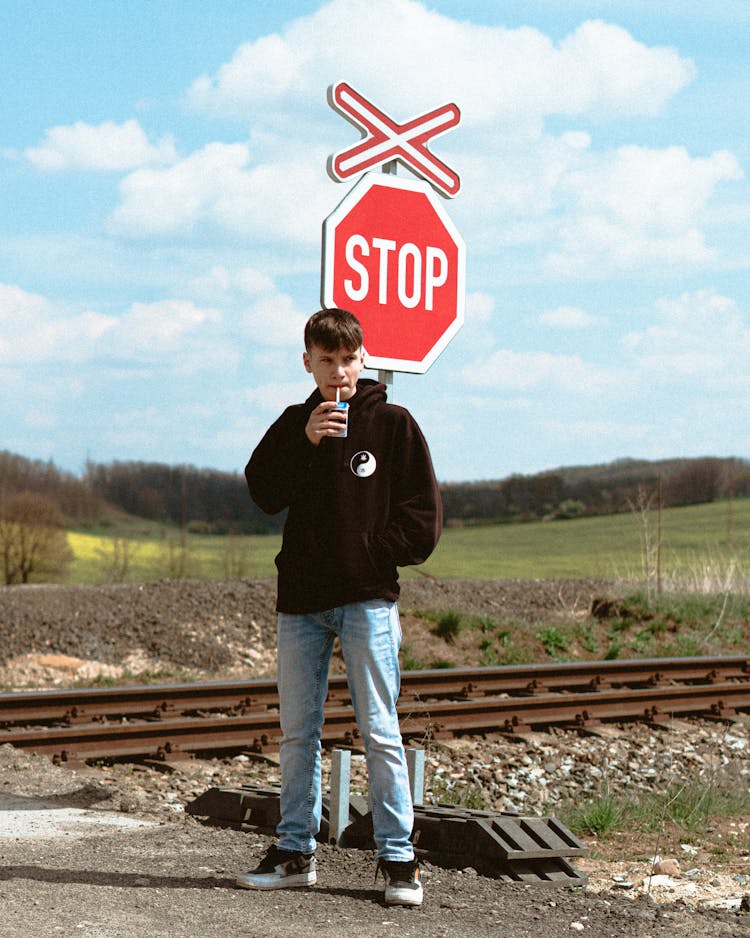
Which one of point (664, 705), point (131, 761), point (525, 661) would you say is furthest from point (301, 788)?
point (525, 661)

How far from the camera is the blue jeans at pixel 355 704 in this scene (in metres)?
4.84

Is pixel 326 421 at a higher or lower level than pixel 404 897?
higher

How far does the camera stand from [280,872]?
16.5 ft

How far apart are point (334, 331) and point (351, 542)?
810mm

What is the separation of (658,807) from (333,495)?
378 cm

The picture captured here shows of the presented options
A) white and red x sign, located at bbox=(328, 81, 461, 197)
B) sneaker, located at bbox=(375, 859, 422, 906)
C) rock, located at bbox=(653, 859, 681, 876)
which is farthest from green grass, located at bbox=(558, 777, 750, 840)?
white and red x sign, located at bbox=(328, 81, 461, 197)

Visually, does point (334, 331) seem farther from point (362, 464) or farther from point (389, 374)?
point (389, 374)

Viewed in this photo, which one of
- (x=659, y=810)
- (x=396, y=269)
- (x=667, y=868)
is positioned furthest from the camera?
(x=659, y=810)

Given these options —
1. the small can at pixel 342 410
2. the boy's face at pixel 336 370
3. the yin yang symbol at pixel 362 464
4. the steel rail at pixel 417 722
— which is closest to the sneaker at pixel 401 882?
the yin yang symbol at pixel 362 464

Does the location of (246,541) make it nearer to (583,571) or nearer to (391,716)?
(583,571)

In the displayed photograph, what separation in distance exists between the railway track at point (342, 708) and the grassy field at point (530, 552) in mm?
6434

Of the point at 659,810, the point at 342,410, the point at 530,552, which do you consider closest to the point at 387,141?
the point at 342,410

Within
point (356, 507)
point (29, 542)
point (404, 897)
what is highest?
point (356, 507)

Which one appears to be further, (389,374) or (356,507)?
(389,374)
